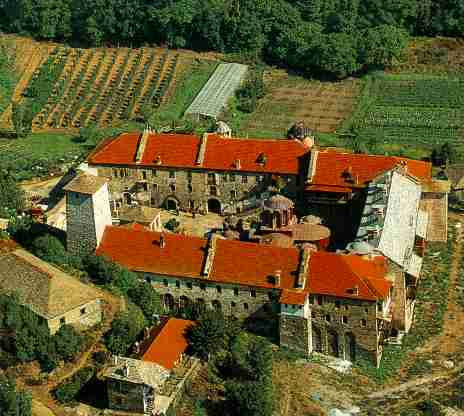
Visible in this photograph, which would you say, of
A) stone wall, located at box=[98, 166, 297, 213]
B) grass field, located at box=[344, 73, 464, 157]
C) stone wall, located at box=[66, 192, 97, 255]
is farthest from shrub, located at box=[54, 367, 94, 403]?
grass field, located at box=[344, 73, 464, 157]

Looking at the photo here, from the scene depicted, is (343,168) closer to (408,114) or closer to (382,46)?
(408,114)

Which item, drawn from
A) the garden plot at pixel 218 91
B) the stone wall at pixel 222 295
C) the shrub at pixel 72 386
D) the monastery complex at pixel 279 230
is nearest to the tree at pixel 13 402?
the shrub at pixel 72 386

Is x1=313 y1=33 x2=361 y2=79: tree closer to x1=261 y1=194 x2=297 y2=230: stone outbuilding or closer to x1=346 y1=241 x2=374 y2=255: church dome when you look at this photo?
x1=261 y1=194 x2=297 y2=230: stone outbuilding

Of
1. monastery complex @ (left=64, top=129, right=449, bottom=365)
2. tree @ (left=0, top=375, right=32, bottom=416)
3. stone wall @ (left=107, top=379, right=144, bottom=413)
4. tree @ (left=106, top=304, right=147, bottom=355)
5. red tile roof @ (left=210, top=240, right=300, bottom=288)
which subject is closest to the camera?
tree @ (left=0, top=375, right=32, bottom=416)

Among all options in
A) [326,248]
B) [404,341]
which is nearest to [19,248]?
[326,248]

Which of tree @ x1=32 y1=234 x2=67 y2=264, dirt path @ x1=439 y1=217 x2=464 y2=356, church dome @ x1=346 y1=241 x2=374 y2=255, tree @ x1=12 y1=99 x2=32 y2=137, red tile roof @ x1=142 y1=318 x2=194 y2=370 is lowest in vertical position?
tree @ x1=12 y1=99 x2=32 y2=137

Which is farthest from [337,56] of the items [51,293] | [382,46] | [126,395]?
[126,395]

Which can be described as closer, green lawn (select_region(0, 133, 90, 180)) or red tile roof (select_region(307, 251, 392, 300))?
red tile roof (select_region(307, 251, 392, 300))
